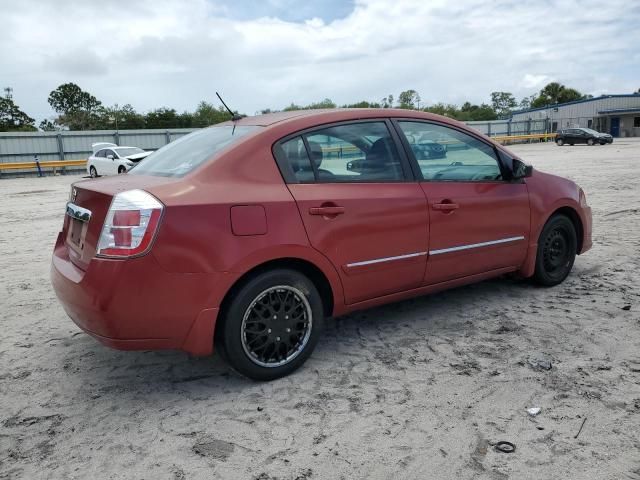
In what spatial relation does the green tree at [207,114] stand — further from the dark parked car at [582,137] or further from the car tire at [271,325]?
the car tire at [271,325]

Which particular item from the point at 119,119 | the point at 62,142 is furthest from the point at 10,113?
the point at 62,142

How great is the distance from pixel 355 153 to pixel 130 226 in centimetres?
161

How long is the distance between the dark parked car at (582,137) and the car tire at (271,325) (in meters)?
42.2

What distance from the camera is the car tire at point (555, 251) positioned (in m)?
4.78

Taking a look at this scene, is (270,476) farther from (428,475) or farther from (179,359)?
(179,359)

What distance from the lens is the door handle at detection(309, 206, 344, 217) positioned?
3.30 metres

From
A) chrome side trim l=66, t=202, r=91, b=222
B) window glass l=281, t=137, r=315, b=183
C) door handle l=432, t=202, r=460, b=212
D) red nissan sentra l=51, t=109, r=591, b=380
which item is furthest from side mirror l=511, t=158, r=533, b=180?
chrome side trim l=66, t=202, r=91, b=222

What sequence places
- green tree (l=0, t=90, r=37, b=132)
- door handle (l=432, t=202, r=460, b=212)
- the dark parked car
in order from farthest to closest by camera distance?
green tree (l=0, t=90, r=37, b=132) < the dark parked car < door handle (l=432, t=202, r=460, b=212)

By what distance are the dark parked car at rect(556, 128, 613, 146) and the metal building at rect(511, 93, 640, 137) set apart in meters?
14.6

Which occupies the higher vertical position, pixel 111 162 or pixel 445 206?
pixel 111 162

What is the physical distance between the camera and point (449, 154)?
414 centimetres

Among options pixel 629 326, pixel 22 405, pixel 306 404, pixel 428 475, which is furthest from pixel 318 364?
pixel 629 326

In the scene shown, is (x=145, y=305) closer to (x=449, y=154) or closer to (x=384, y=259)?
(x=384, y=259)

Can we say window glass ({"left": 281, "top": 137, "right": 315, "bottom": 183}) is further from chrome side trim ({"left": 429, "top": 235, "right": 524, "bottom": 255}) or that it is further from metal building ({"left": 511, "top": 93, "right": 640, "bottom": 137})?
metal building ({"left": 511, "top": 93, "right": 640, "bottom": 137})
